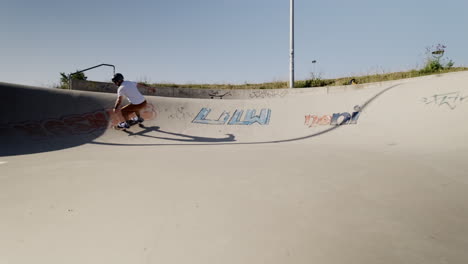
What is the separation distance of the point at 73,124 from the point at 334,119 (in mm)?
10138

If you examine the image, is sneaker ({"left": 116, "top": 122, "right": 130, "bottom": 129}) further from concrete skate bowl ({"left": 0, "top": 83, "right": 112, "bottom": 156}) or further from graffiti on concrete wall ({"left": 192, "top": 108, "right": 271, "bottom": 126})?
graffiti on concrete wall ({"left": 192, "top": 108, "right": 271, "bottom": 126})

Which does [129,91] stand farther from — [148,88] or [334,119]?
[334,119]

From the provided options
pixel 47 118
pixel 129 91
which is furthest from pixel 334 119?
pixel 47 118

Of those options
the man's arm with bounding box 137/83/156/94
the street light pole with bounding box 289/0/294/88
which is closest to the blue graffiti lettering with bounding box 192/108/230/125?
the man's arm with bounding box 137/83/156/94

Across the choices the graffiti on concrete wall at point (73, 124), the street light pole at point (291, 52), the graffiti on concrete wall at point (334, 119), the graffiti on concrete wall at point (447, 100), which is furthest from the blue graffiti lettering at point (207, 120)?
the graffiti on concrete wall at point (447, 100)

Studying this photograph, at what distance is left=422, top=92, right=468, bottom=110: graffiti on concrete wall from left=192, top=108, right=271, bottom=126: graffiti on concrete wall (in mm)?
5503

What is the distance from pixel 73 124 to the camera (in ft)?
25.6

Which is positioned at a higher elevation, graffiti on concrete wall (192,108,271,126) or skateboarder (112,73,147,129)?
skateboarder (112,73,147,129)

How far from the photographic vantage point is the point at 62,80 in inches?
679

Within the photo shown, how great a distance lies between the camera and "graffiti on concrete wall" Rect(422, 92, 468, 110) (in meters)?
6.29

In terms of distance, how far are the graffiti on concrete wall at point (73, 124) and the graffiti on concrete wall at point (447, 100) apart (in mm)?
10191

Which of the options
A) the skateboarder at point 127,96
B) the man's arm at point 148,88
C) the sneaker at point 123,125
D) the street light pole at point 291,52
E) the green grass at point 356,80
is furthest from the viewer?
the street light pole at point 291,52

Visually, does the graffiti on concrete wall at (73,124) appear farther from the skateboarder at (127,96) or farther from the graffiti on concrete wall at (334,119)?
the graffiti on concrete wall at (334,119)

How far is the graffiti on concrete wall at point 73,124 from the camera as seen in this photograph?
23.2ft
